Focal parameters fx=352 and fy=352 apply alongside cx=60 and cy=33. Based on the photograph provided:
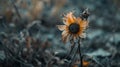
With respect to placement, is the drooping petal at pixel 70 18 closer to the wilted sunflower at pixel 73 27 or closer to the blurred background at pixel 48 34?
the wilted sunflower at pixel 73 27

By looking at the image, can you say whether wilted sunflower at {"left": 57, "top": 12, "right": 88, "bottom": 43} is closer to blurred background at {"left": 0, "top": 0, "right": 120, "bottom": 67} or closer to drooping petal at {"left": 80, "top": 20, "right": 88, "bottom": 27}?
drooping petal at {"left": 80, "top": 20, "right": 88, "bottom": 27}

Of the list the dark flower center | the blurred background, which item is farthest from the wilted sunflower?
the blurred background

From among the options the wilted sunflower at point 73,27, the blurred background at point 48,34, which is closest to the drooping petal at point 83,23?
the wilted sunflower at point 73,27

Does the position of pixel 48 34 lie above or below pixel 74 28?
above

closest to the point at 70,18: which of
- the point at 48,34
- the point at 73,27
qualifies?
the point at 73,27

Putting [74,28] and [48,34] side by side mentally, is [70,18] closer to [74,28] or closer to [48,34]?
[74,28]

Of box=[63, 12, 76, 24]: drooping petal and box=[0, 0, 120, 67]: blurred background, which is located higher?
box=[0, 0, 120, 67]: blurred background

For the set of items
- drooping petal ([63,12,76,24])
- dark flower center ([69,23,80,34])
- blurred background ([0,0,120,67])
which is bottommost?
dark flower center ([69,23,80,34])

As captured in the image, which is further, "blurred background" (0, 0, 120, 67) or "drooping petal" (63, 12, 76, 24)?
"blurred background" (0, 0, 120, 67)

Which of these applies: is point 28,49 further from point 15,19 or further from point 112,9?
point 112,9
